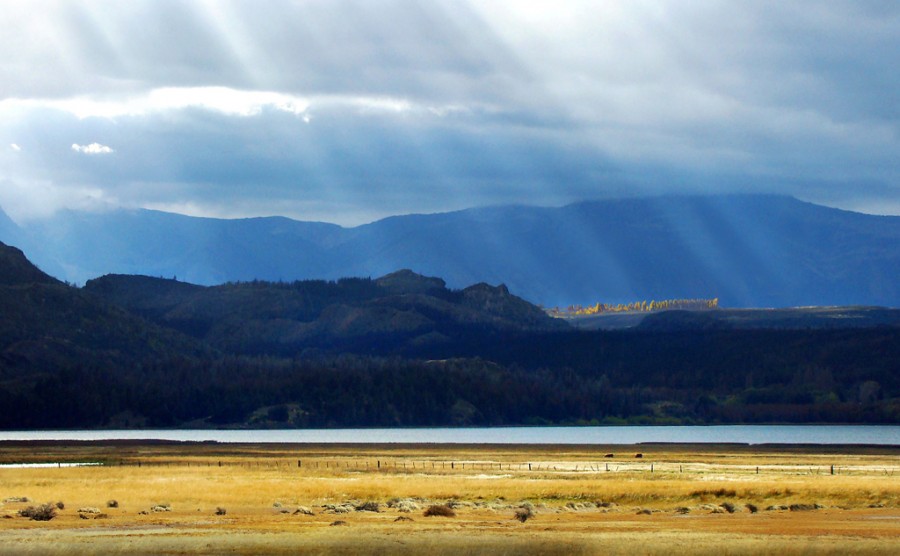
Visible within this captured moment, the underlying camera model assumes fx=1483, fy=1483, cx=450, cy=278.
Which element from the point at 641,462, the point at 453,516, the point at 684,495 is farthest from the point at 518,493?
the point at 641,462

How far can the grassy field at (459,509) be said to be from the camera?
74.2 meters

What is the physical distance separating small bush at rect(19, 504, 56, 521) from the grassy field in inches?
43.1

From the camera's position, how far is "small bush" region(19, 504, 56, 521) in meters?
88.9

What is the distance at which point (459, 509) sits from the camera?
3895 inches

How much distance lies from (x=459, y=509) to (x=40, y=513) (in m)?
27.1

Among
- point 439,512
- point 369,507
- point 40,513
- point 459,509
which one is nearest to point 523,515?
point 439,512

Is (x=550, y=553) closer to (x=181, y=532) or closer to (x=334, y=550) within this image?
(x=334, y=550)

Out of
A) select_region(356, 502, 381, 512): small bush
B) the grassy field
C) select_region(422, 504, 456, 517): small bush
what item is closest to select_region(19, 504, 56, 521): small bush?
the grassy field

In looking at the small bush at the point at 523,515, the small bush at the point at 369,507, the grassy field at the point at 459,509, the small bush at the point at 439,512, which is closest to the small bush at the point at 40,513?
the grassy field at the point at 459,509

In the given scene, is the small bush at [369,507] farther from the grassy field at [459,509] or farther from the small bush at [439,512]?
A: the small bush at [439,512]

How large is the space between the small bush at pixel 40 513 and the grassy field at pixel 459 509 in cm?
110

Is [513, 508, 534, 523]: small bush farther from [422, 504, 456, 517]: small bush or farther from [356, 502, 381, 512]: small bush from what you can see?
[356, 502, 381, 512]: small bush

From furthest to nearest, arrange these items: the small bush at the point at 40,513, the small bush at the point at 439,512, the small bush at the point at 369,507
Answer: the small bush at the point at 369,507 < the small bush at the point at 439,512 < the small bush at the point at 40,513

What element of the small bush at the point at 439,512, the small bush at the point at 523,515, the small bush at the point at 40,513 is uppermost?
the small bush at the point at 40,513
